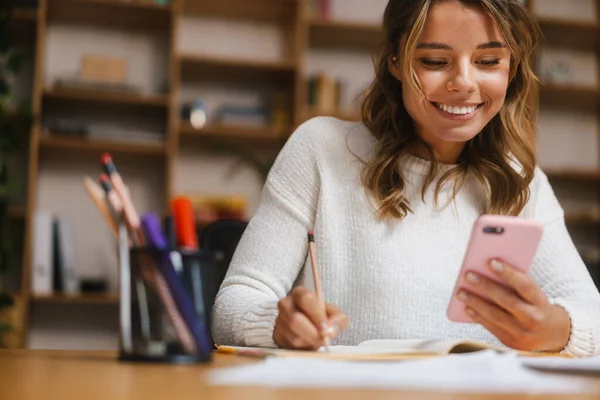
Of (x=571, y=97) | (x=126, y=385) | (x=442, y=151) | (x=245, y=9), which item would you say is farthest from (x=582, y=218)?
(x=126, y=385)

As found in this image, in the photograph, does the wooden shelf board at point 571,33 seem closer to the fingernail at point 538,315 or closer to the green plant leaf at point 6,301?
the green plant leaf at point 6,301

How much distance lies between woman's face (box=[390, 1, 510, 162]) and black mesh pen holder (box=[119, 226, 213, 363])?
789 millimetres

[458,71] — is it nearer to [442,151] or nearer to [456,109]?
[456,109]

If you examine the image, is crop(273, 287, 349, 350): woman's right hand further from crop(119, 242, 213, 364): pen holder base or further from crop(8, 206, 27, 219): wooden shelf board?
crop(8, 206, 27, 219): wooden shelf board

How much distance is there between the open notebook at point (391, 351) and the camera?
89 centimetres

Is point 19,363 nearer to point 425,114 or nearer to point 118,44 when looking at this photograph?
point 425,114

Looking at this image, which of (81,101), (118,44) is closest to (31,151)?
(81,101)

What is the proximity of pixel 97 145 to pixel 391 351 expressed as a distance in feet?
10.8

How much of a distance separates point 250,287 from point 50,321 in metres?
3.12

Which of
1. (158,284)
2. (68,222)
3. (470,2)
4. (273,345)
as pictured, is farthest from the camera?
(68,222)

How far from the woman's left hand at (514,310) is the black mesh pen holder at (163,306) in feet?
1.21

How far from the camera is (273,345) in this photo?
1.18 m

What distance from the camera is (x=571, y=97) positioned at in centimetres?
465

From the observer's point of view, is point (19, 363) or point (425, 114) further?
point (425, 114)
